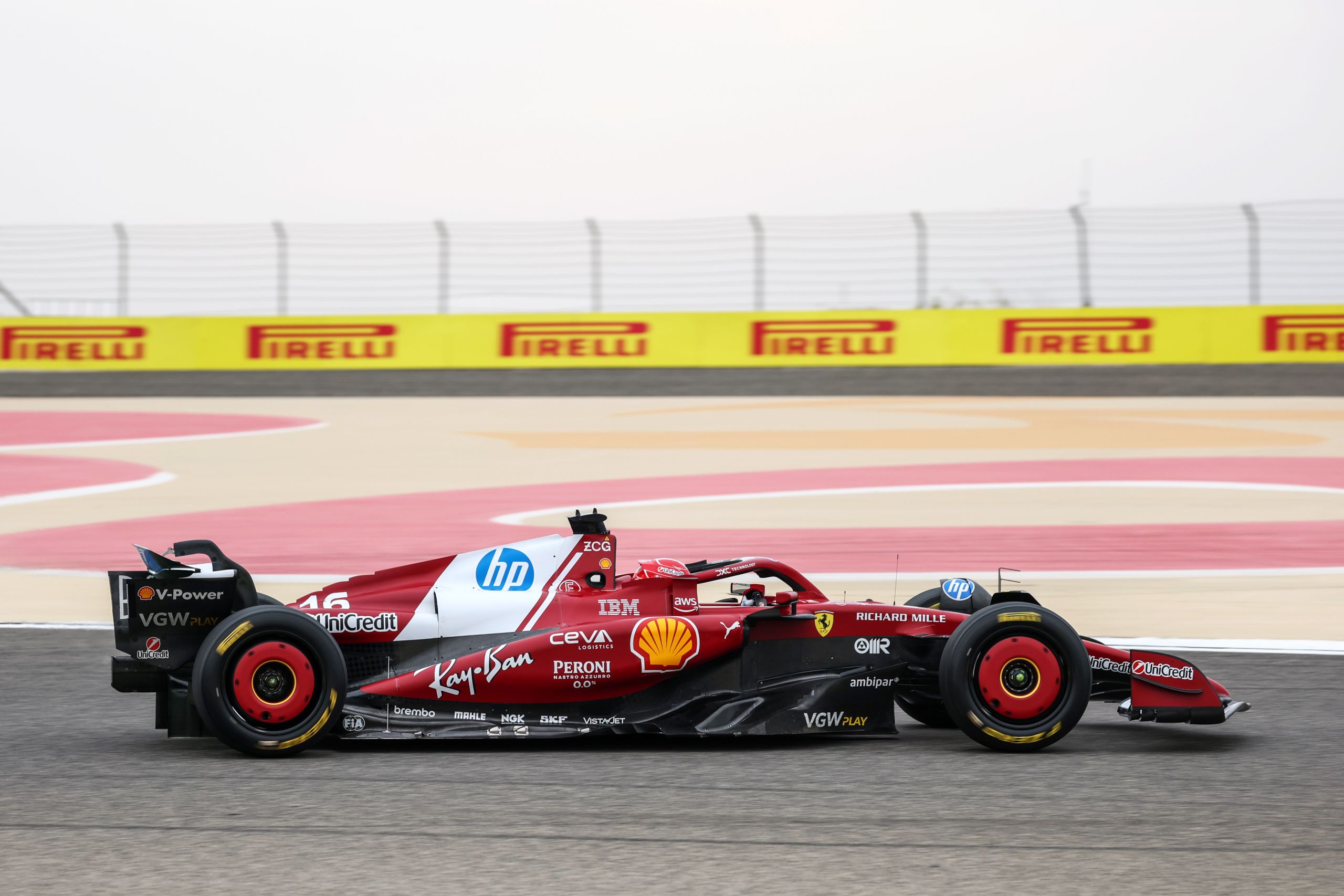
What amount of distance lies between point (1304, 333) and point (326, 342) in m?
14.2

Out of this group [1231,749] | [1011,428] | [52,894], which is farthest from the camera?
[1011,428]

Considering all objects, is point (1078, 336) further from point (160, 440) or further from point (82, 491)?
point (82, 491)

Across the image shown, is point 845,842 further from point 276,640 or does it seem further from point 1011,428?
point 1011,428

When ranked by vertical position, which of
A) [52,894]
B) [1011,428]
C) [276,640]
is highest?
[1011,428]

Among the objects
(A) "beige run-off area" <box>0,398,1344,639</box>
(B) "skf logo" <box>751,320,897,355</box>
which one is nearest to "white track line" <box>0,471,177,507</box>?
(A) "beige run-off area" <box>0,398,1344,639</box>

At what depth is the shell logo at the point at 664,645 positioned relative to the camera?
16.3 ft

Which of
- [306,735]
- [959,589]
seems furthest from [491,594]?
[959,589]

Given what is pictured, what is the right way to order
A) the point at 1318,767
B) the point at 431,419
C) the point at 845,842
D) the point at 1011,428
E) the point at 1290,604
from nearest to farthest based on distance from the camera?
the point at 845,842, the point at 1318,767, the point at 1290,604, the point at 1011,428, the point at 431,419

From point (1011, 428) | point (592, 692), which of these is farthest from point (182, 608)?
point (1011, 428)

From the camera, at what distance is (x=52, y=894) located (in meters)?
3.43

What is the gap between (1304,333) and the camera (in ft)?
66.7

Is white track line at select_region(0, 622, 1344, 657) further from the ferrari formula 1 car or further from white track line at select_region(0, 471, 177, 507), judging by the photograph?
white track line at select_region(0, 471, 177, 507)

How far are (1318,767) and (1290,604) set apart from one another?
3559mm

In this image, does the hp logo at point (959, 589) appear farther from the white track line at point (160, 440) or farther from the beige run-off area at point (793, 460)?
the white track line at point (160, 440)
